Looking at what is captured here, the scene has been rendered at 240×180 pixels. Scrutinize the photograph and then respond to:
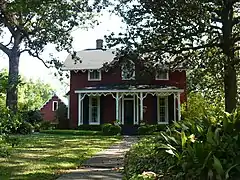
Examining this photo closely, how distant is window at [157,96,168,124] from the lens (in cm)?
3132

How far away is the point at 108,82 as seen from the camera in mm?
32500

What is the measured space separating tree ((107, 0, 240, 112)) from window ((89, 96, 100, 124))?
12.0 metres

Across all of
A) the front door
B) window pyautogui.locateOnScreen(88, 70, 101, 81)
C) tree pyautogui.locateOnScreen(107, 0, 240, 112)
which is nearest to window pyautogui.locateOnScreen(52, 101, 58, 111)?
window pyautogui.locateOnScreen(88, 70, 101, 81)

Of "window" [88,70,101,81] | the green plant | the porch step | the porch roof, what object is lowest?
the porch step

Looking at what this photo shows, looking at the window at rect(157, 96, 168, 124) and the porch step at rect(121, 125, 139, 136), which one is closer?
the porch step at rect(121, 125, 139, 136)

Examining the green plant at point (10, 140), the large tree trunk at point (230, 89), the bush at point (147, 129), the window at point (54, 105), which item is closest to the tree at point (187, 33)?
the large tree trunk at point (230, 89)

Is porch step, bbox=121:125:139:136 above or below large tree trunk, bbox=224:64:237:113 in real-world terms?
below

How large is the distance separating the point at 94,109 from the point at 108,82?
8.38 feet

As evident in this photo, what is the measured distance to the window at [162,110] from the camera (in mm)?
31322

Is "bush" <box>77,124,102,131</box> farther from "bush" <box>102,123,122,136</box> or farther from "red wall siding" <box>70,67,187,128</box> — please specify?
"bush" <box>102,123,122,136</box>

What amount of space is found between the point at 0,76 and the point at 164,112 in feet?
88.0

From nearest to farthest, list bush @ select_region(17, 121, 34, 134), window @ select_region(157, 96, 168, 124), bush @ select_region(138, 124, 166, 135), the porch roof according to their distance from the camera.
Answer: bush @ select_region(17, 121, 34, 134) → bush @ select_region(138, 124, 166, 135) → the porch roof → window @ select_region(157, 96, 168, 124)

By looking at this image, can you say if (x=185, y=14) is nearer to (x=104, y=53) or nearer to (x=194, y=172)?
(x=194, y=172)

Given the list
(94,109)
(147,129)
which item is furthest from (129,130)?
(94,109)
